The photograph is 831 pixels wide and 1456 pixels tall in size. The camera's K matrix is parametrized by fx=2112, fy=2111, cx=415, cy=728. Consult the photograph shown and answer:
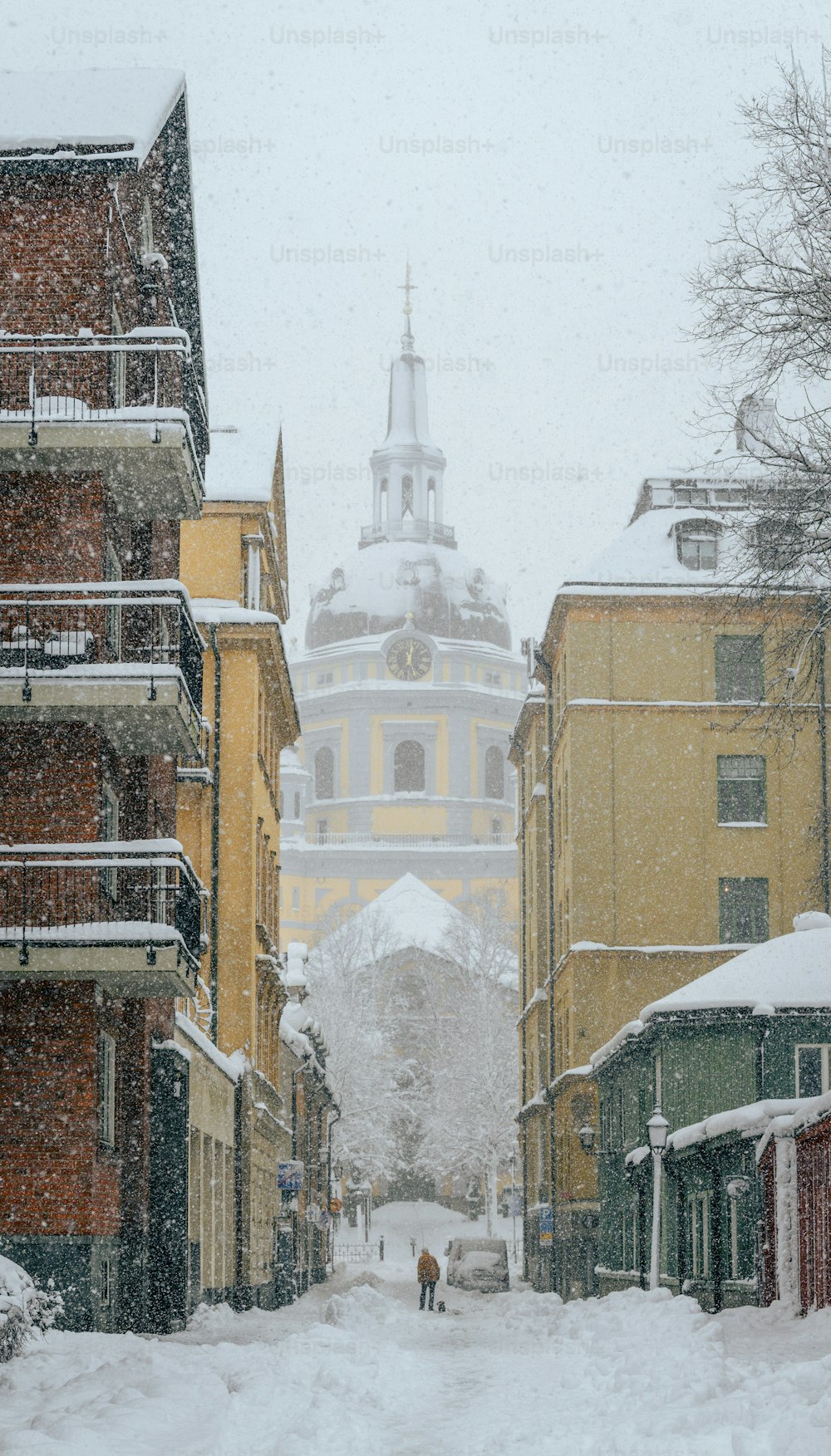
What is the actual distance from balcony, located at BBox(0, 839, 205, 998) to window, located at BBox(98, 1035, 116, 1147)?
86 centimetres

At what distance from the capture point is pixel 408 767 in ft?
404

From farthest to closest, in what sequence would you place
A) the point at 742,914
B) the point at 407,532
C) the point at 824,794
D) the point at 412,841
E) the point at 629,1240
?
the point at 407,532 → the point at 412,841 → the point at 824,794 → the point at 742,914 → the point at 629,1240

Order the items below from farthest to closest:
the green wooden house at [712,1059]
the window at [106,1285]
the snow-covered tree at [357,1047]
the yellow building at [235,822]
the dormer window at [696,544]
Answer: the snow-covered tree at [357,1047] < the dormer window at [696,544] < the yellow building at [235,822] < the green wooden house at [712,1059] < the window at [106,1285]

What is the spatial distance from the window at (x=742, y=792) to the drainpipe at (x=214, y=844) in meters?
13.2

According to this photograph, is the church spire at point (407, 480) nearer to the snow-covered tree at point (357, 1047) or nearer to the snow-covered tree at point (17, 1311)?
the snow-covered tree at point (357, 1047)

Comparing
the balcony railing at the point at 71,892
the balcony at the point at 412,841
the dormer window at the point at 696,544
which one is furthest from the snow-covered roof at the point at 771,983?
the balcony at the point at 412,841

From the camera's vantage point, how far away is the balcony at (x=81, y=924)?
18562 millimetres

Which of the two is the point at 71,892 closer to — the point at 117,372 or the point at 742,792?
the point at 117,372

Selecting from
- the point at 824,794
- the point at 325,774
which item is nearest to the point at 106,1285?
the point at 824,794

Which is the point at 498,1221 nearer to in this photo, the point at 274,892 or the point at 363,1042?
the point at 363,1042

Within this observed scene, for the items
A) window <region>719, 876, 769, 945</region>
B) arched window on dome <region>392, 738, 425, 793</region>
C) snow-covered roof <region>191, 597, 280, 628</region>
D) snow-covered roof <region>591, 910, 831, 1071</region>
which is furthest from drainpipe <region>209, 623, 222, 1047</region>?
arched window on dome <region>392, 738, 425, 793</region>

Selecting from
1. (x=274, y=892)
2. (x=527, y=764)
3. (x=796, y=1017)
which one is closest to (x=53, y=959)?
(x=796, y=1017)

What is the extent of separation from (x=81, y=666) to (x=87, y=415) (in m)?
2.30

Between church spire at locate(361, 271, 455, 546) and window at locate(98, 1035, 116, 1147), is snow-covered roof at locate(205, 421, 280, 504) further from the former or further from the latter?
church spire at locate(361, 271, 455, 546)
